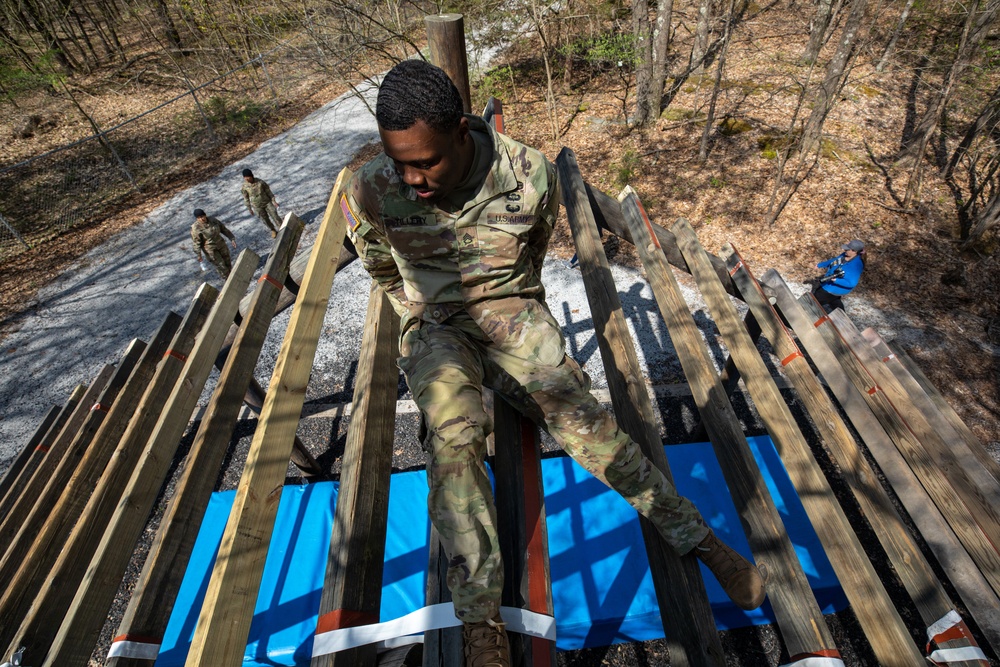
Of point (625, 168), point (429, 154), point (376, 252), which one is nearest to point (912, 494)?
point (429, 154)

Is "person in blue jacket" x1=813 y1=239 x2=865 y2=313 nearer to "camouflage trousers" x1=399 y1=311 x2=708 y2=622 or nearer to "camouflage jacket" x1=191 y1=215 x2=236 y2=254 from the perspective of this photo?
"camouflage trousers" x1=399 y1=311 x2=708 y2=622

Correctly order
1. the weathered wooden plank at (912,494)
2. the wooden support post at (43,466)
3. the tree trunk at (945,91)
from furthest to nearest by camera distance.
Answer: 1. the tree trunk at (945,91)
2. the wooden support post at (43,466)
3. the weathered wooden plank at (912,494)

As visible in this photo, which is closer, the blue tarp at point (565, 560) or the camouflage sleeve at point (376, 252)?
the camouflage sleeve at point (376, 252)

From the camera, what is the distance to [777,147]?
34.0 ft

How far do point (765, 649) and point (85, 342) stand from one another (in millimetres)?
10958

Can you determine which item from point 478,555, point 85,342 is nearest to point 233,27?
point 85,342

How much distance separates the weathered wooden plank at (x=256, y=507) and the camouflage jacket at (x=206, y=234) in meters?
6.69

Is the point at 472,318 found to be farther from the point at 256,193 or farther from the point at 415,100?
the point at 256,193

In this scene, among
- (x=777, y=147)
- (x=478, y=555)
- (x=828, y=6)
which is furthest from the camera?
(x=777, y=147)

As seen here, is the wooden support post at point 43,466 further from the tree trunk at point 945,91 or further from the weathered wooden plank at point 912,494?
the tree trunk at point 945,91

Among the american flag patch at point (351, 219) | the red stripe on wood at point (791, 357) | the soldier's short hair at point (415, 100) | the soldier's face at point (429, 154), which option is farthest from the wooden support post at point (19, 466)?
the red stripe on wood at point (791, 357)

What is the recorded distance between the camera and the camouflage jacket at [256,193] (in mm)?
9421

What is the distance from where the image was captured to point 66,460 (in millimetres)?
4164

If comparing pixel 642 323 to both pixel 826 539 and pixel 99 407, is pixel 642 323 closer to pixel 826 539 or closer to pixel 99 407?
pixel 826 539
